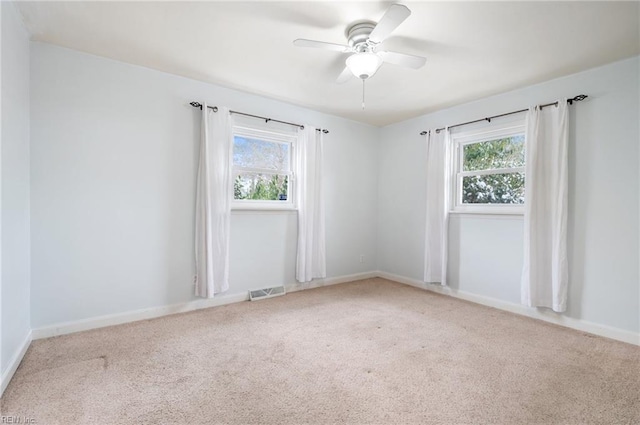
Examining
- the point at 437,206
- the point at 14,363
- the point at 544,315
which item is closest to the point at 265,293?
the point at 14,363

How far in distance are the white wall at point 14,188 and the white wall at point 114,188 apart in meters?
0.14

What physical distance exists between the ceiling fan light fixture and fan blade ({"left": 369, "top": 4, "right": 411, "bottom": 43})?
143 millimetres

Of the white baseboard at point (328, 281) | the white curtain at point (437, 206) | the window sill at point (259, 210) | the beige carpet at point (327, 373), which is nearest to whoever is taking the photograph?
the beige carpet at point (327, 373)

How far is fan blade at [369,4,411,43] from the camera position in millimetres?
1691

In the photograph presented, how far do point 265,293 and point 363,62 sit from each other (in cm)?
274

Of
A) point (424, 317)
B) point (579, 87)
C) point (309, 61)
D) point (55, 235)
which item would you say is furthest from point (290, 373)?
point (579, 87)

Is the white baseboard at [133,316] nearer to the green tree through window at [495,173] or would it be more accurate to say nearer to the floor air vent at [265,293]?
the floor air vent at [265,293]

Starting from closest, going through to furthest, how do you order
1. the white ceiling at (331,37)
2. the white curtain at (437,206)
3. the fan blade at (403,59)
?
the white ceiling at (331,37) → the fan blade at (403,59) → the white curtain at (437,206)

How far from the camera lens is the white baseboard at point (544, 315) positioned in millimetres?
2600

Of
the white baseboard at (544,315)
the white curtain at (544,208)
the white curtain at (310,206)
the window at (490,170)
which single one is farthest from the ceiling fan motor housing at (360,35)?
the white baseboard at (544,315)

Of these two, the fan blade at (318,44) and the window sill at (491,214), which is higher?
the fan blade at (318,44)

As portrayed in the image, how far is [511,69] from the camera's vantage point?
2809 millimetres

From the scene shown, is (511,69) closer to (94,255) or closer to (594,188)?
(594,188)

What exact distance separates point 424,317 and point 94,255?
3.16 m
